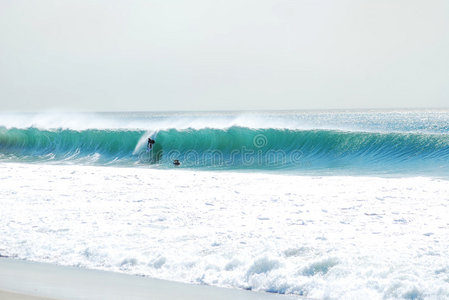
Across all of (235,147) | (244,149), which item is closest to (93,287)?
(244,149)

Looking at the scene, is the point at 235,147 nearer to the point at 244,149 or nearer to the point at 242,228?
the point at 244,149

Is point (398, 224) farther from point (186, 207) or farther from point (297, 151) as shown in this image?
point (297, 151)

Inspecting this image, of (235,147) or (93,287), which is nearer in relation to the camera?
(93,287)

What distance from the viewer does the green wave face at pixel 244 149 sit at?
49.6ft

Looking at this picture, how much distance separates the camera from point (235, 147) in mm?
18797

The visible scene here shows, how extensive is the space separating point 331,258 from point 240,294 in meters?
0.96

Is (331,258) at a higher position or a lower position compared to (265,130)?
lower

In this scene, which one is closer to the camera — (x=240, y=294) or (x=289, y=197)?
(x=240, y=294)

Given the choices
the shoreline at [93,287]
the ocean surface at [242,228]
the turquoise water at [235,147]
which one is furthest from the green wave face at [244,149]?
the shoreline at [93,287]

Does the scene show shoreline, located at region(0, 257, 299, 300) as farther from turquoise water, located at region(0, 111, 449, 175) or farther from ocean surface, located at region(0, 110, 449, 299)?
turquoise water, located at region(0, 111, 449, 175)

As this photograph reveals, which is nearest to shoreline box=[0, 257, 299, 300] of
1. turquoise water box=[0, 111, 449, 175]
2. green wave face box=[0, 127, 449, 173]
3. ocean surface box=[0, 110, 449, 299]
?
ocean surface box=[0, 110, 449, 299]

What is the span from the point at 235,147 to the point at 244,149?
467 millimetres

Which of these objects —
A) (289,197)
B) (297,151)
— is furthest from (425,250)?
(297,151)

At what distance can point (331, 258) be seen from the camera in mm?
4234
